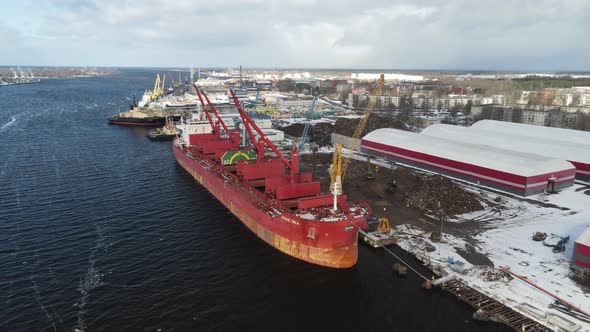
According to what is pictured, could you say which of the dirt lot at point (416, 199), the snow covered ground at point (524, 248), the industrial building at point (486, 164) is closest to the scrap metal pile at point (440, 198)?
the dirt lot at point (416, 199)

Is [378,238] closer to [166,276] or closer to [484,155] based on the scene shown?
[166,276]

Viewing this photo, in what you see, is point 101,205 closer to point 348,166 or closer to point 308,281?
point 308,281

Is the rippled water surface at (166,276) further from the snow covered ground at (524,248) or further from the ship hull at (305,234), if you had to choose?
the snow covered ground at (524,248)

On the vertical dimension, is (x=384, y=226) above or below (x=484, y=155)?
below

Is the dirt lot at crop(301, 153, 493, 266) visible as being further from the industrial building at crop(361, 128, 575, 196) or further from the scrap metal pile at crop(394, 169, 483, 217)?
the industrial building at crop(361, 128, 575, 196)

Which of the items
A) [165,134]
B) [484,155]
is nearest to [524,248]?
[484,155]

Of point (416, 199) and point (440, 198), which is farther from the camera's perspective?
point (416, 199)

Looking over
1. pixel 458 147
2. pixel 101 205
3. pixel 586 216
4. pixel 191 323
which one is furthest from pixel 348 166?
pixel 191 323
